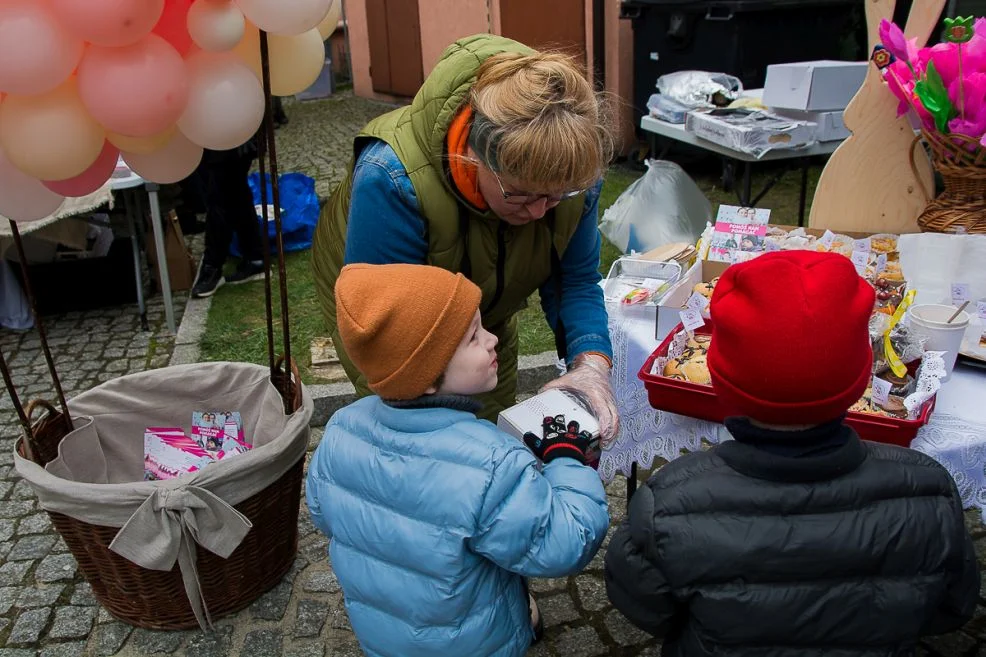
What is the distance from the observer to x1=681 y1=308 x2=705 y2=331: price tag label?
6.50 feet

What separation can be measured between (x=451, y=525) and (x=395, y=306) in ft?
1.29

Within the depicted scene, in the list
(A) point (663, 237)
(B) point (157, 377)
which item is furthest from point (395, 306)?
(A) point (663, 237)

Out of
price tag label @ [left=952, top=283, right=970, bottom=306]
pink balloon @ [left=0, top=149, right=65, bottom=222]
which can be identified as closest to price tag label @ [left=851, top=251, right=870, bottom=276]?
price tag label @ [left=952, top=283, right=970, bottom=306]

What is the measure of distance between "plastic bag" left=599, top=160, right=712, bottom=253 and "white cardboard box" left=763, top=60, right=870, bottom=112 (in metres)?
0.77

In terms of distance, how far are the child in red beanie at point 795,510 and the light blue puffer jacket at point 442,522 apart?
158 millimetres

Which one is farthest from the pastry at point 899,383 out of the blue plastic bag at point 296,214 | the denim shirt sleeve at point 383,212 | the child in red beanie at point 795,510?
the blue plastic bag at point 296,214

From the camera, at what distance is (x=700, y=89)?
5.18m

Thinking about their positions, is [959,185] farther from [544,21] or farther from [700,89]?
[544,21]

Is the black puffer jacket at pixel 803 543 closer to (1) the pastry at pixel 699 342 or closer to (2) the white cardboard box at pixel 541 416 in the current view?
(2) the white cardboard box at pixel 541 416

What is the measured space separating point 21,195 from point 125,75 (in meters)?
0.59

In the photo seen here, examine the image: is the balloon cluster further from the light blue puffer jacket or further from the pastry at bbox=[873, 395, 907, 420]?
the pastry at bbox=[873, 395, 907, 420]

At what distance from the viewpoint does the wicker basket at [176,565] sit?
7.70ft

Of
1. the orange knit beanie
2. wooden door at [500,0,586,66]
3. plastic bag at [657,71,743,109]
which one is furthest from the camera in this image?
wooden door at [500,0,586,66]

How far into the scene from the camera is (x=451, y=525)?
145cm
